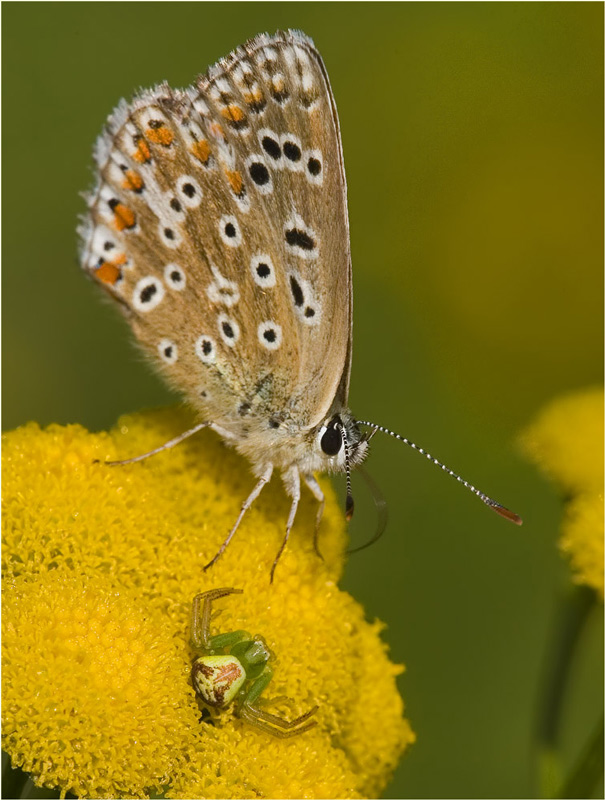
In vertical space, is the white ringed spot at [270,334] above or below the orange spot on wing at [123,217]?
below

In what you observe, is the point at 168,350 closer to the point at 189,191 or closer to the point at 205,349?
the point at 205,349

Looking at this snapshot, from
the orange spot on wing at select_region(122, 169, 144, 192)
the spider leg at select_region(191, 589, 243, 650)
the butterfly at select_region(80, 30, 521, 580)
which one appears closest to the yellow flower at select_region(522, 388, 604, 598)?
the butterfly at select_region(80, 30, 521, 580)

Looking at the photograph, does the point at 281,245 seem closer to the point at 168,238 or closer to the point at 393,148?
the point at 168,238

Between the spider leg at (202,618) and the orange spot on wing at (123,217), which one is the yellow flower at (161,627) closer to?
the spider leg at (202,618)

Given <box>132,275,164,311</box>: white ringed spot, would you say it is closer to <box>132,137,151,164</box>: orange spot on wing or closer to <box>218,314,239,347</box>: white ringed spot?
<box>218,314,239,347</box>: white ringed spot

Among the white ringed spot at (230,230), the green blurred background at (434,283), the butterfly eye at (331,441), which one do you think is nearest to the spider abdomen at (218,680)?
the butterfly eye at (331,441)

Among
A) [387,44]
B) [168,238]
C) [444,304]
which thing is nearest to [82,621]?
[168,238]

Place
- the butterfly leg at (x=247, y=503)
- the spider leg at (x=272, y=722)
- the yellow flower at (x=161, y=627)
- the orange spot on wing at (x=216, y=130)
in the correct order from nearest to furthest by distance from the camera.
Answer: the yellow flower at (x=161, y=627), the spider leg at (x=272, y=722), the butterfly leg at (x=247, y=503), the orange spot on wing at (x=216, y=130)
